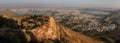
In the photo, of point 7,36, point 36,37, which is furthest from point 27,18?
point 7,36

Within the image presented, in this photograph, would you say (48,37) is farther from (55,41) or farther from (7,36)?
(7,36)

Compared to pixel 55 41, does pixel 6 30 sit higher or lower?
higher

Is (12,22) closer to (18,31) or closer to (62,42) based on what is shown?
(18,31)

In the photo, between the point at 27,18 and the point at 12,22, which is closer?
the point at 12,22

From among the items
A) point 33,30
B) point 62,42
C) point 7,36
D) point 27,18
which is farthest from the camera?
point 27,18

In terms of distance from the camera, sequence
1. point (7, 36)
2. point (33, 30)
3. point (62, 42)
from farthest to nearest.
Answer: point (62, 42) < point (33, 30) < point (7, 36)

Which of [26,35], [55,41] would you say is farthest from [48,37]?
[26,35]
